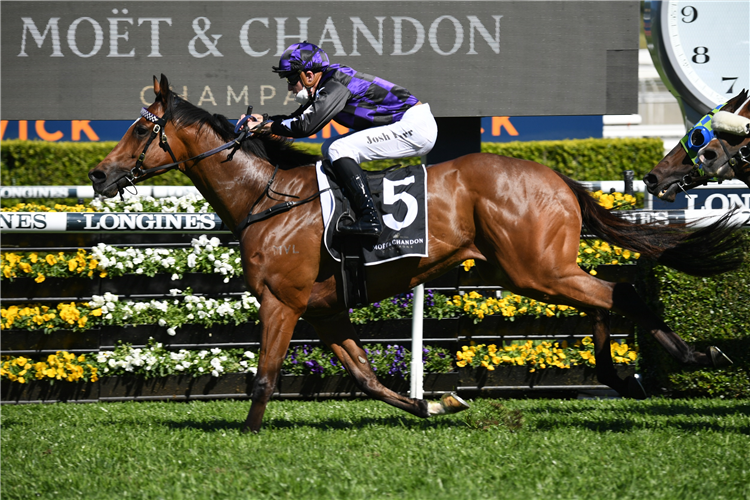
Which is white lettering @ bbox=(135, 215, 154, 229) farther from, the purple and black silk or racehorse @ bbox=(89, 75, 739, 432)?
the purple and black silk

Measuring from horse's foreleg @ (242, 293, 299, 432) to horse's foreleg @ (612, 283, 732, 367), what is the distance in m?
1.72

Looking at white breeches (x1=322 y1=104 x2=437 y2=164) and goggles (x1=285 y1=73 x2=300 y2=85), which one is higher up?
goggles (x1=285 y1=73 x2=300 y2=85)

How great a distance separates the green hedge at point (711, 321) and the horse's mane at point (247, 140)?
2.72 metres

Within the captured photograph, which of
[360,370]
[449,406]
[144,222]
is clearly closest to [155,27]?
[144,222]

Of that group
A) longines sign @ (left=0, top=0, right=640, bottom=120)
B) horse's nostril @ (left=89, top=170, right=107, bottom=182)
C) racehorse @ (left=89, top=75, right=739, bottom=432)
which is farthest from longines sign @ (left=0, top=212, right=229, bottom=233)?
horse's nostril @ (left=89, top=170, right=107, bottom=182)

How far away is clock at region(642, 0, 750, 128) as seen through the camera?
5727mm

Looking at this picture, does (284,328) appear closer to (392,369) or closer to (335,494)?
(335,494)

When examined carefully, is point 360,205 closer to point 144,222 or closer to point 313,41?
point 144,222

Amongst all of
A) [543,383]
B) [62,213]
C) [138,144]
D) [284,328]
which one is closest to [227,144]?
[138,144]

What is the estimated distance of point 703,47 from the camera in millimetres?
5754

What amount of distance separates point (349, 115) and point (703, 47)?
3299 millimetres

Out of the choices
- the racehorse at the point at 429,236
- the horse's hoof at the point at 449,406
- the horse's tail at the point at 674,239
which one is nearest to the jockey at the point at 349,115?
the racehorse at the point at 429,236

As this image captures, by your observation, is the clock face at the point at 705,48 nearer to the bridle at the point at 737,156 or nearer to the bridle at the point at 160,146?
the bridle at the point at 737,156

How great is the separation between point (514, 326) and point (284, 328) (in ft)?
7.17
